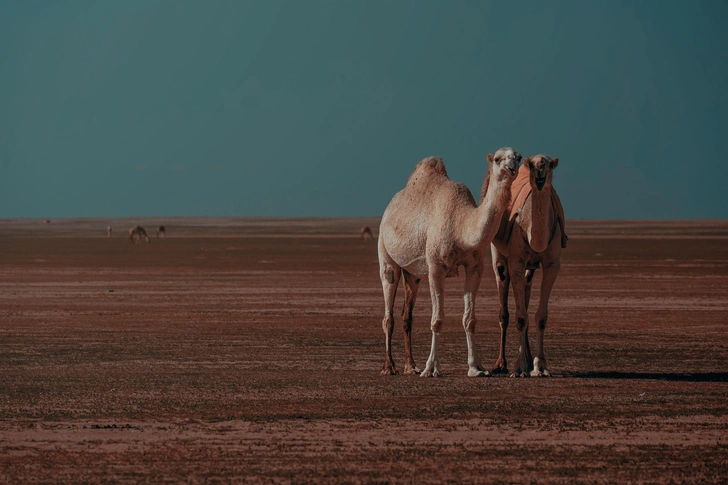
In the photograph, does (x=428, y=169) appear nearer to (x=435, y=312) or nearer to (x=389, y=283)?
(x=389, y=283)

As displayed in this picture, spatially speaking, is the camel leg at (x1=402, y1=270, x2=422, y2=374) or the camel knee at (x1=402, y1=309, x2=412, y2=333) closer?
the camel leg at (x1=402, y1=270, x2=422, y2=374)

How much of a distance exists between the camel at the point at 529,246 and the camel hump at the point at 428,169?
108 centimetres

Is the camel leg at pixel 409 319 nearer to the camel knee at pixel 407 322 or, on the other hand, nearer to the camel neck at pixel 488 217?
the camel knee at pixel 407 322

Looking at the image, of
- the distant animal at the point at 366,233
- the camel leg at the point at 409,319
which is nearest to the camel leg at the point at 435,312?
the camel leg at the point at 409,319

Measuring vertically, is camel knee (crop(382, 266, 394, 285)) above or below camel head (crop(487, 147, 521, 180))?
below

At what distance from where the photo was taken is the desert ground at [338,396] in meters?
10.0

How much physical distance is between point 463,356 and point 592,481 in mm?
8259

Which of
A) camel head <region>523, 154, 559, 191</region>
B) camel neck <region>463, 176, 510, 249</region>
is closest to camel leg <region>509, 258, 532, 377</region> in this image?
camel neck <region>463, 176, 510, 249</region>

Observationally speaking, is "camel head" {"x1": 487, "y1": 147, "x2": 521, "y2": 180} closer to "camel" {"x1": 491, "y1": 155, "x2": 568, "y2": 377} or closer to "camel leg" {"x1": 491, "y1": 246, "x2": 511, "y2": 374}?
"camel" {"x1": 491, "y1": 155, "x2": 568, "y2": 377}

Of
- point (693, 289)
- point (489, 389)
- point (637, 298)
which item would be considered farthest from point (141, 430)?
point (693, 289)

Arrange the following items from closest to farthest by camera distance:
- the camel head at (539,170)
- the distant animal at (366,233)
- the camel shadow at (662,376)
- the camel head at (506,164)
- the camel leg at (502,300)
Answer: the camel head at (506,164) < the camel head at (539,170) < the camel shadow at (662,376) < the camel leg at (502,300) < the distant animal at (366,233)

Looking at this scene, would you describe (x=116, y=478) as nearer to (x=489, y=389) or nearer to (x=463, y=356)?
(x=489, y=389)

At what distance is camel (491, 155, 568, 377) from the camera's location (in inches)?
577

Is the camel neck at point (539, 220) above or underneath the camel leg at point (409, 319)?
above
